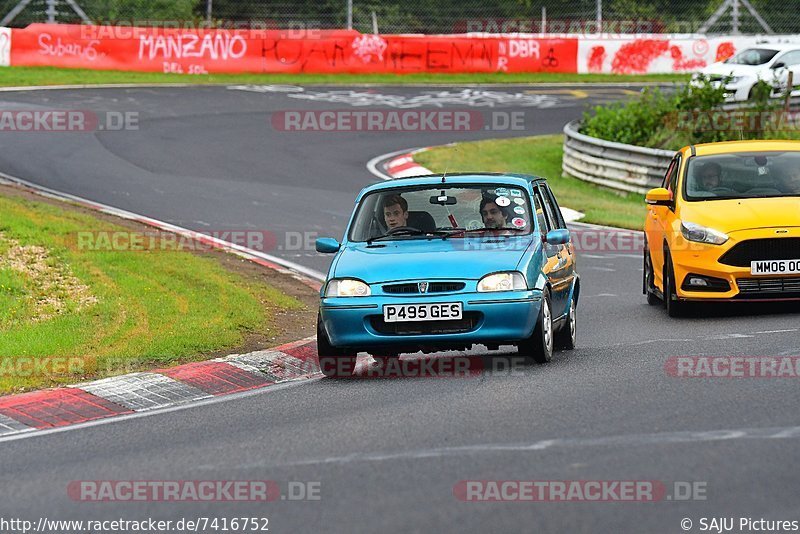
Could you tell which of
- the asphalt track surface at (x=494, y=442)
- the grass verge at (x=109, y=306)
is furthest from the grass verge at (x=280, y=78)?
the asphalt track surface at (x=494, y=442)

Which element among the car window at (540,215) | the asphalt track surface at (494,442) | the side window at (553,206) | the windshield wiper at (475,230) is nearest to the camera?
the asphalt track surface at (494,442)

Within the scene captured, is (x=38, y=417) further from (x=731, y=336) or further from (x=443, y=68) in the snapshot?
(x=443, y=68)

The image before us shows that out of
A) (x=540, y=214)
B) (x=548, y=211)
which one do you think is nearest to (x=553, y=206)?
(x=548, y=211)

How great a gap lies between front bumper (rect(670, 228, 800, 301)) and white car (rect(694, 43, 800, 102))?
24.4 meters

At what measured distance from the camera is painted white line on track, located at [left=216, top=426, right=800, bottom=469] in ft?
23.1

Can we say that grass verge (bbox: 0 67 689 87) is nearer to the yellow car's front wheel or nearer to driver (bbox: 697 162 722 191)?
driver (bbox: 697 162 722 191)

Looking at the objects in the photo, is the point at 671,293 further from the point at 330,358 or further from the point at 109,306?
the point at 109,306

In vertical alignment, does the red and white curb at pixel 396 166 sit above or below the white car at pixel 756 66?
below

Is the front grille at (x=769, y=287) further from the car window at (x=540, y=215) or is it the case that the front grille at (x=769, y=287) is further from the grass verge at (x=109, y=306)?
the grass verge at (x=109, y=306)

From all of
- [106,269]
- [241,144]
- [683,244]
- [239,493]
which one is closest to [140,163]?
[241,144]

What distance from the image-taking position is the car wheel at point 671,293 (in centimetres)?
1279

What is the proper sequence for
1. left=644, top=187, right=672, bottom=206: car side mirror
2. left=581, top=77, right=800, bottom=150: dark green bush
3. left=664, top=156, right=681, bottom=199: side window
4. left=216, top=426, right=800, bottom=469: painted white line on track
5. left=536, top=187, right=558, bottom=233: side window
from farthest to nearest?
left=581, top=77, right=800, bottom=150: dark green bush
left=664, top=156, right=681, bottom=199: side window
left=644, top=187, right=672, bottom=206: car side mirror
left=536, top=187, right=558, bottom=233: side window
left=216, top=426, right=800, bottom=469: painted white line on track

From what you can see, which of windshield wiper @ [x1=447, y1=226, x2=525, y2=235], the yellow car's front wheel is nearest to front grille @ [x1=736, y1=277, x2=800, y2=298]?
the yellow car's front wheel

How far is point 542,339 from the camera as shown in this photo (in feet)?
32.8
